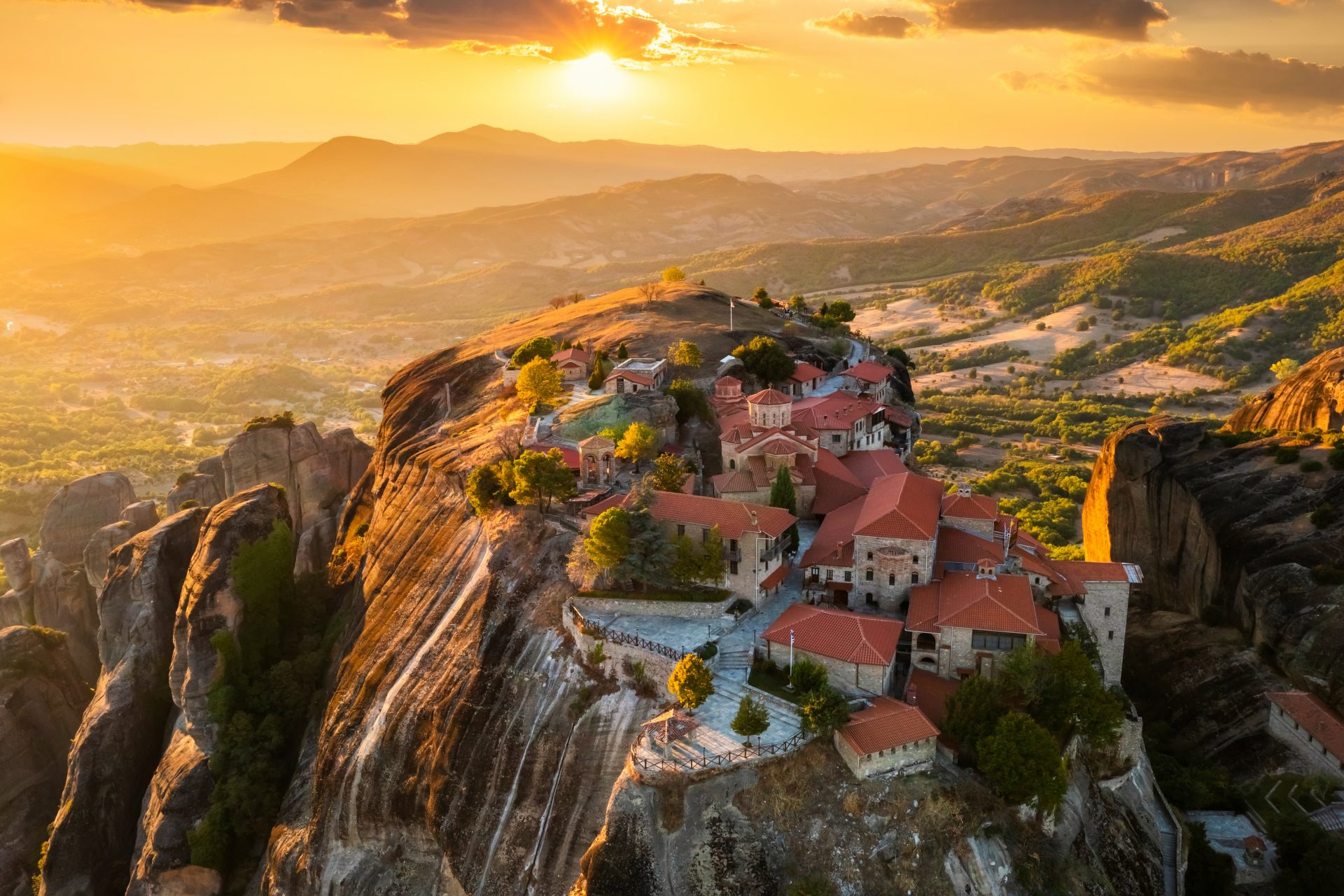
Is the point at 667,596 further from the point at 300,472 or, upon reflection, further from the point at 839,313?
the point at 839,313

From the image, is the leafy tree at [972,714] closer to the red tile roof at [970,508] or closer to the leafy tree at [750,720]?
the leafy tree at [750,720]

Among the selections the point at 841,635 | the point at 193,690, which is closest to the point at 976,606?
the point at 841,635

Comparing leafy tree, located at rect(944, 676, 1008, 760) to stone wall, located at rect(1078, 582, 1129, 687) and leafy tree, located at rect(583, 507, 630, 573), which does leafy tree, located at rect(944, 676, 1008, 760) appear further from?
leafy tree, located at rect(583, 507, 630, 573)

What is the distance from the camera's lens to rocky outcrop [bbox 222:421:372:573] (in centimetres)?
7594

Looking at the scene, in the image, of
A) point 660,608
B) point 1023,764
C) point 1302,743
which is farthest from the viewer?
point 1302,743

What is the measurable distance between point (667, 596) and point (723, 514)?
15.7ft

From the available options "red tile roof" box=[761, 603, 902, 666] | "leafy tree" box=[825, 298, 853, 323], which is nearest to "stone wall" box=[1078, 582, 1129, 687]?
"red tile roof" box=[761, 603, 902, 666]

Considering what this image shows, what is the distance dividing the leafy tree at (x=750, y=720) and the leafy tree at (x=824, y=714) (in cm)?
148

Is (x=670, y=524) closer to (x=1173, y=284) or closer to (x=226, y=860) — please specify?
(x=226, y=860)

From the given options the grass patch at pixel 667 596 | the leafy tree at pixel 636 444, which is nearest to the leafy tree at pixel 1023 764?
the grass patch at pixel 667 596

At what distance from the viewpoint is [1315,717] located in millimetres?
47062

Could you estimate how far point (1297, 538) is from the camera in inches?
2151

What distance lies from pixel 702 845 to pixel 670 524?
1629cm

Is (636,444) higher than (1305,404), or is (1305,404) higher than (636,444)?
(636,444)
